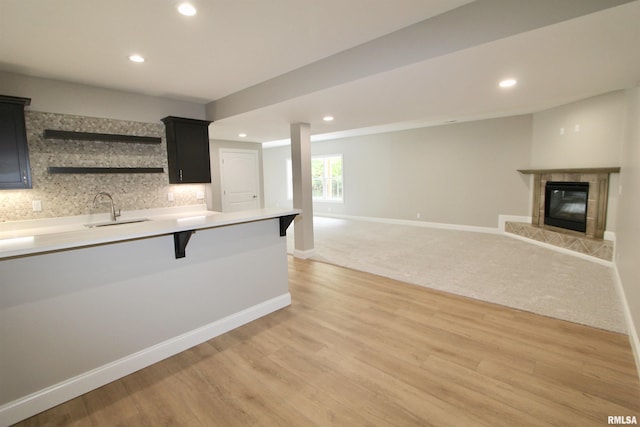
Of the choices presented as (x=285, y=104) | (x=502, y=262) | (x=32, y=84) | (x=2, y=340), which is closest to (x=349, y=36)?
(x=285, y=104)

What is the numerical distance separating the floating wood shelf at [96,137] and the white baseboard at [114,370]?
274 cm

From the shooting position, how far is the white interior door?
6.95 m

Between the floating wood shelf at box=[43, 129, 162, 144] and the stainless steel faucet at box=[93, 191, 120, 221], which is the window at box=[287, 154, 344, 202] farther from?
the stainless steel faucet at box=[93, 191, 120, 221]

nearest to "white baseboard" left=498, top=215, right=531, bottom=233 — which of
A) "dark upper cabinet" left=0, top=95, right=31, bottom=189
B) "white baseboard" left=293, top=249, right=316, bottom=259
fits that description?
"white baseboard" left=293, top=249, right=316, bottom=259

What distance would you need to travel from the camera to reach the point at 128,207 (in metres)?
3.95

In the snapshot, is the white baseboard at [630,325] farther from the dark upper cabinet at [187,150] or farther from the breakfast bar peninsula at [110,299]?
the dark upper cabinet at [187,150]

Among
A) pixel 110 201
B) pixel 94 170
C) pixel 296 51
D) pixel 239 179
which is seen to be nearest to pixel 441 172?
pixel 239 179

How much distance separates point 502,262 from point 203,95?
17.0 feet

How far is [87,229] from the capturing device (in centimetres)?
204

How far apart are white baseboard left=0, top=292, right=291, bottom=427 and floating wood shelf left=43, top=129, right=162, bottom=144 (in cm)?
274

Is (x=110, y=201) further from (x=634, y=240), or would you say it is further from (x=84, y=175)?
(x=634, y=240)

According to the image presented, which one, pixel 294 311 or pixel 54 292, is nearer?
pixel 54 292

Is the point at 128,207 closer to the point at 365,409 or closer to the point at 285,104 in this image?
the point at 285,104

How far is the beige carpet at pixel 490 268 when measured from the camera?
3076mm
